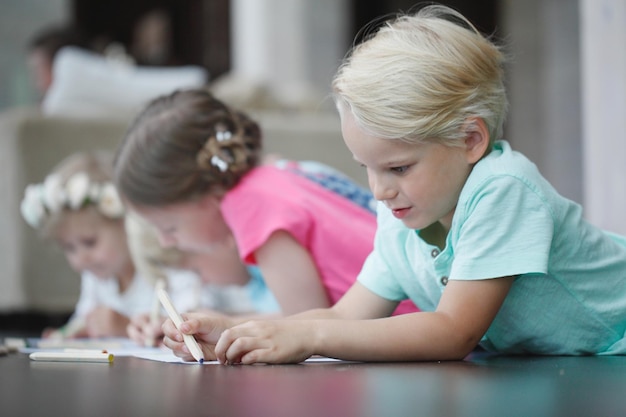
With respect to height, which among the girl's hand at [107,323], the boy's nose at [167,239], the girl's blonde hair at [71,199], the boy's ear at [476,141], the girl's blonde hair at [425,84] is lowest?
the girl's hand at [107,323]

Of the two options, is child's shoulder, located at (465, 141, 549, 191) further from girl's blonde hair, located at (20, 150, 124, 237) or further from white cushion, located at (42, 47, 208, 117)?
white cushion, located at (42, 47, 208, 117)

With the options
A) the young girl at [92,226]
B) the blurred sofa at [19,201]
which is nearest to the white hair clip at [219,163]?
the young girl at [92,226]

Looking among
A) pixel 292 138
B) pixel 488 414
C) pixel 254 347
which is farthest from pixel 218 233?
pixel 292 138

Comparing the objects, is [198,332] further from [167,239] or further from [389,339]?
[167,239]

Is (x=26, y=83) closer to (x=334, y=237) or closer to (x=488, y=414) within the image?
(x=334, y=237)

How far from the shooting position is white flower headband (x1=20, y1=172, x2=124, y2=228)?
232 cm

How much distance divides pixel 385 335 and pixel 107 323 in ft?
3.50

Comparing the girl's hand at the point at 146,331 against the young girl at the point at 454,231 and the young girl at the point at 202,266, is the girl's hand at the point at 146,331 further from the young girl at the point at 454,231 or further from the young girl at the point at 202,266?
the young girl at the point at 454,231

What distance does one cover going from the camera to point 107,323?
6.52 feet

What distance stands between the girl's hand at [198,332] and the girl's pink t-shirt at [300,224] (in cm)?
38

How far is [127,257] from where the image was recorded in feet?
7.80

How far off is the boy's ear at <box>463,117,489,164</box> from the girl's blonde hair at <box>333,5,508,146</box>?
10 millimetres

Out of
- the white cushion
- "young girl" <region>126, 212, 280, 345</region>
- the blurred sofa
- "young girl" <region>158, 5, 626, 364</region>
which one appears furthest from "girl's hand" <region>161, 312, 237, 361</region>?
the white cushion

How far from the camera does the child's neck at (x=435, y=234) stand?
1.21 m
